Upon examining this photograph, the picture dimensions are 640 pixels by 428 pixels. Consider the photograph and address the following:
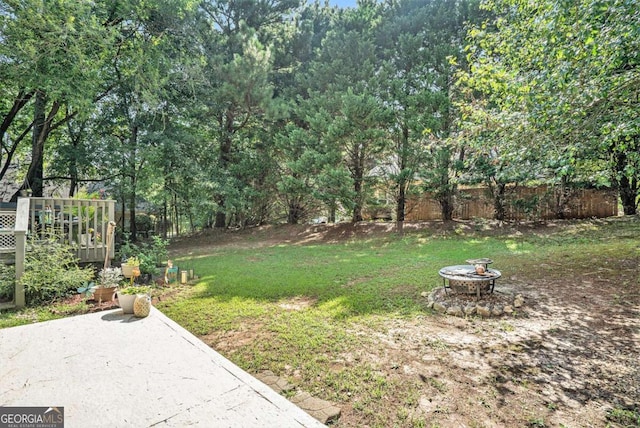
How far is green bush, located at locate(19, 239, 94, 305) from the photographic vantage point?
437cm

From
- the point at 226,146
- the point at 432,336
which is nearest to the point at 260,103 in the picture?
the point at 226,146

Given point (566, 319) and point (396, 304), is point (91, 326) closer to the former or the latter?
point (396, 304)

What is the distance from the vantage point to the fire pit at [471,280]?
422 centimetres

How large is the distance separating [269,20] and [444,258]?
42.2 ft

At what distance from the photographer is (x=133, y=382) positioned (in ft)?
7.66

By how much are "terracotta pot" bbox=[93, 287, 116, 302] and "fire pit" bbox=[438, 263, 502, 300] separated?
4863 millimetres

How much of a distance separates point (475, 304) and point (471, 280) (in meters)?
0.35

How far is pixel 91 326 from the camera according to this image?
11.3 ft

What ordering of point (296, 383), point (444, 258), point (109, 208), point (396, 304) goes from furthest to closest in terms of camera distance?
point (444, 258), point (109, 208), point (396, 304), point (296, 383)

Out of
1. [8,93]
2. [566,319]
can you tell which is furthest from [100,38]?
[566,319]

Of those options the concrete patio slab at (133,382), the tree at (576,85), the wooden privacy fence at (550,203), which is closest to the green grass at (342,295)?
the concrete patio slab at (133,382)

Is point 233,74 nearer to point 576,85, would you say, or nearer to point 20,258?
point 20,258

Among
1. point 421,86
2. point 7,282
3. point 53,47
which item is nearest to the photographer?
point 7,282

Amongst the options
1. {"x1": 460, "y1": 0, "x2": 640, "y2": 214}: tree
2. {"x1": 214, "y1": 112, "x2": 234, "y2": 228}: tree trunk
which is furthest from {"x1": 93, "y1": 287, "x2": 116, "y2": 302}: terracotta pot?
{"x1": 214, "y1": 112, "x2": 234, "y2": 228}: tree trunk
